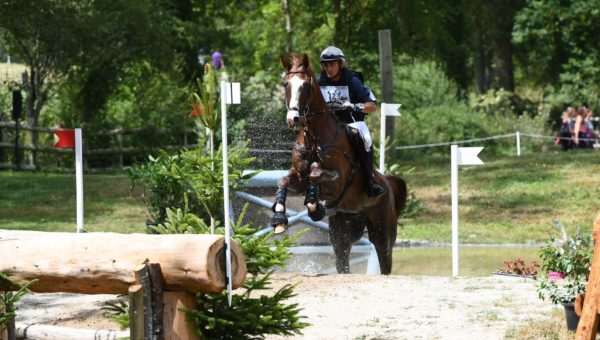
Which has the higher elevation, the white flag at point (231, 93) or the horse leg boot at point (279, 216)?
the white flag at point (231, 93)

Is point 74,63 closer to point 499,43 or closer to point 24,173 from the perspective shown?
point 24,173

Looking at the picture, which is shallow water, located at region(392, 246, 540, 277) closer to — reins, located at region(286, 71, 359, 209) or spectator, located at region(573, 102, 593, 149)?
reins, located at region(286, 71, 359, 209)

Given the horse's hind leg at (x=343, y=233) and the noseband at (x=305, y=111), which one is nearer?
the noseband at (x=305, y=111)

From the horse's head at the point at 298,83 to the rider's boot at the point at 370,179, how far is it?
1282 mm

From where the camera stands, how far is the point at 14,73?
32.8m

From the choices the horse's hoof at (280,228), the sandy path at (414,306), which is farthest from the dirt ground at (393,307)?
the horse's hoof at (280,228)

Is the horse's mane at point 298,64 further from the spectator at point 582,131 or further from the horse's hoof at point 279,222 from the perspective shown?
the spectator at point 582,131

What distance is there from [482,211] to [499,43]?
19743 millimetres

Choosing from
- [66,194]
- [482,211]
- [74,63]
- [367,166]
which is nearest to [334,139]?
[367,166]

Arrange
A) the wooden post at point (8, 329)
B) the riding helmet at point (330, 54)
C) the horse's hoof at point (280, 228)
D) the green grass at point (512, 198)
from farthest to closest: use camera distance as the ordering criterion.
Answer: the green grass at point (512, 198)
the riding helmet at point (330, 54)
the horse's hoof at point (280, 228)
the wooden post at point (8, 329)

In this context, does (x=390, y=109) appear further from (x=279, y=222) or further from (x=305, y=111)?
(x=279, y=222)

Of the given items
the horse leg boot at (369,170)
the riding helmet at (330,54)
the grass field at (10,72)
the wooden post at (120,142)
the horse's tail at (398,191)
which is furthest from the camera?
the grass field at (10,72)

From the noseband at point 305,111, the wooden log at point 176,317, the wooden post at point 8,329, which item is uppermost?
the noseband at point 305,111

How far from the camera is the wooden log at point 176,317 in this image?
664 cm
